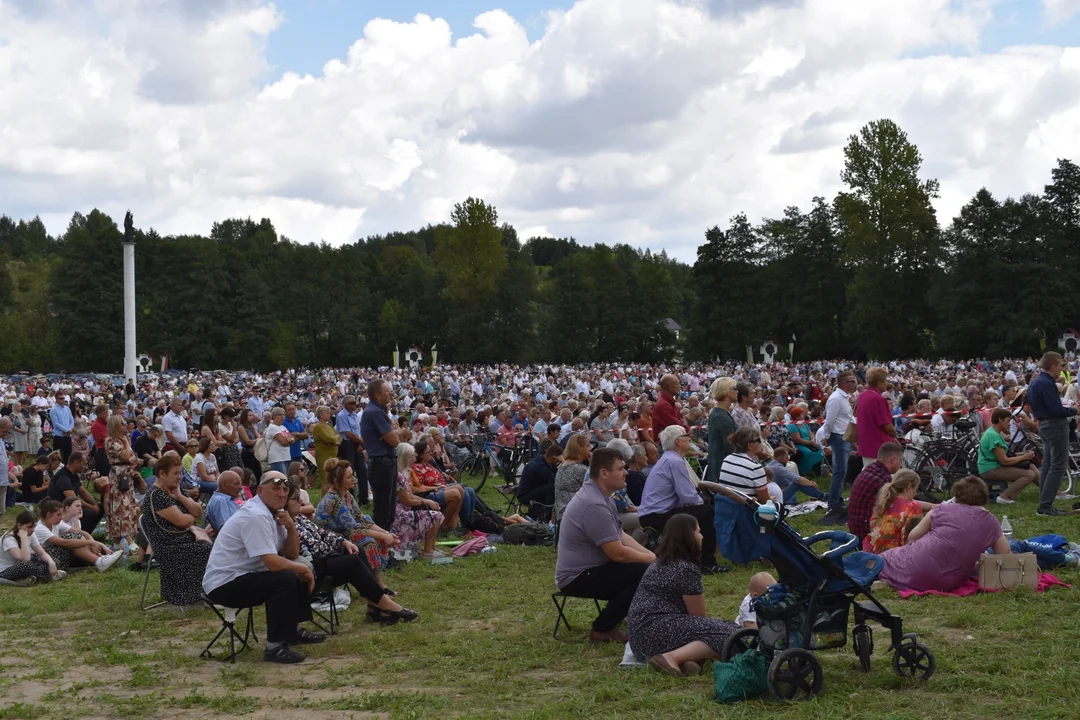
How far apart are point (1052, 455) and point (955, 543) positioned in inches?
137

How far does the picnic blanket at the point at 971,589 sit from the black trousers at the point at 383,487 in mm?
4680

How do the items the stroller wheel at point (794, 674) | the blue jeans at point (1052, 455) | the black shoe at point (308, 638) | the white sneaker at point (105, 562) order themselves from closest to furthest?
the stroller wheel at point (794, 674), the black shoe at point (308, 638), the blue jeans at point (1052, 455), the white sneaker at point (105, 562)

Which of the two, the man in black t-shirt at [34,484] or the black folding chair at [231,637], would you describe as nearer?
the black folding chair at [231,637]

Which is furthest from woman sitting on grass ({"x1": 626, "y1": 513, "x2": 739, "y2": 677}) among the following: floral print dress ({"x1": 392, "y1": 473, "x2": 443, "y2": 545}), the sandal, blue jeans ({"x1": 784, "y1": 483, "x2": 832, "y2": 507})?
blue jeans ({"x1": 784, "y1": 483, "x2": 832, "y2": 507})

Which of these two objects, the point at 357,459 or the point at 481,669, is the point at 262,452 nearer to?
the point at 357,459

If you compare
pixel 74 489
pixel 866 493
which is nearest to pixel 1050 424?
pixel 866 493

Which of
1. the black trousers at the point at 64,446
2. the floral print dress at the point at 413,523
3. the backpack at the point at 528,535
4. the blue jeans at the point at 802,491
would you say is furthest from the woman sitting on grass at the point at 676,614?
the black trousers at the point at 64,446

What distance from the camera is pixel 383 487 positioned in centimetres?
1016

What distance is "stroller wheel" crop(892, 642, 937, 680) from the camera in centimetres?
548

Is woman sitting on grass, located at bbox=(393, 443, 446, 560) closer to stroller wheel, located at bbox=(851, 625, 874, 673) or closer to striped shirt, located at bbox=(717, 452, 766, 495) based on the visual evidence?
striped shirt, located at bbox=(717, 452, 766, 495)

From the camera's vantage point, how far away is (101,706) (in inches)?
229

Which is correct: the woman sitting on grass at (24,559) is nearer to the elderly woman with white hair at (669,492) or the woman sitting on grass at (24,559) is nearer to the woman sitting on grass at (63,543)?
the woman sitting on grass at (63,543)

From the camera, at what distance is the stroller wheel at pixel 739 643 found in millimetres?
5613

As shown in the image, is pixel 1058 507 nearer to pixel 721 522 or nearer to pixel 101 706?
pixel 721 522
